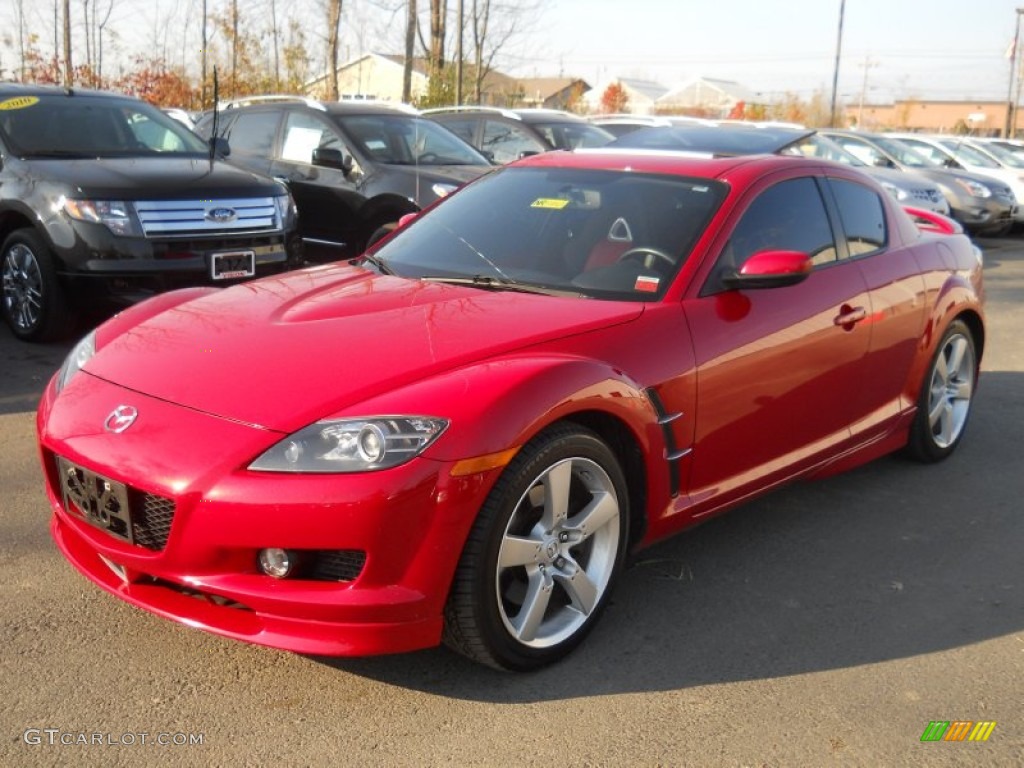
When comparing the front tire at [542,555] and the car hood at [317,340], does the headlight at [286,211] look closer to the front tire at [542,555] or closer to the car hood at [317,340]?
the car hood at [317,340]

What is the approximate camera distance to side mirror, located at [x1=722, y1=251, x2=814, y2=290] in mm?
3977

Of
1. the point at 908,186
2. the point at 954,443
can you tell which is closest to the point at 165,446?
the point at 954,443

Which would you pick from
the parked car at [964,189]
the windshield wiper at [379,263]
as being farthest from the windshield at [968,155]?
the windshield wiper at [379,263]

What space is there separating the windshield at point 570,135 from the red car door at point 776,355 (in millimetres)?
9499

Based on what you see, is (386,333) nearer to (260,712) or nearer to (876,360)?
(260,712)

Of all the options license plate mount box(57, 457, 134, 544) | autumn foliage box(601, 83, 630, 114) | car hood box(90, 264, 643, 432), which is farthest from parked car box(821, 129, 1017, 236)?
autumn foliage box(601, 83, 630, 114)

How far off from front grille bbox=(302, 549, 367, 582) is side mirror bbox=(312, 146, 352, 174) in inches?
286

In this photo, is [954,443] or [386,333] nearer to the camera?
[386,333]

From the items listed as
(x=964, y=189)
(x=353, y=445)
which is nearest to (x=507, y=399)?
(x=353, y=445)

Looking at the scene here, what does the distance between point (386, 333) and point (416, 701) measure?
1132mm

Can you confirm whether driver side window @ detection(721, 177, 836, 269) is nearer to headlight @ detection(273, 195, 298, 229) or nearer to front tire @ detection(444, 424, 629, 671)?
front tire @ detection(444, 424, 629, 671)

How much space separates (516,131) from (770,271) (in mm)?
10169

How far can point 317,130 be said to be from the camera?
10.4 m

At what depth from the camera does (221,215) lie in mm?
7477
